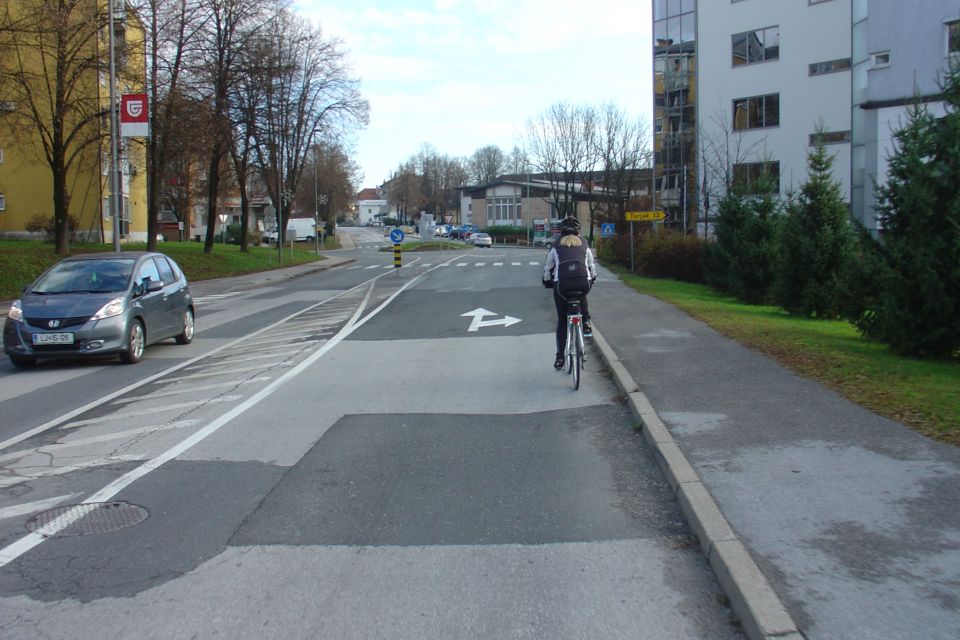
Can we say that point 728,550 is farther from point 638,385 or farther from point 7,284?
point 7,284

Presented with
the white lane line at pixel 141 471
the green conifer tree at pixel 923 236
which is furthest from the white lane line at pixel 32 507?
the green conifer tree at pixel 923 236

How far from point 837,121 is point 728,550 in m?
38.6

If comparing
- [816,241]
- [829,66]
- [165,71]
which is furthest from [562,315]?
[829,66]

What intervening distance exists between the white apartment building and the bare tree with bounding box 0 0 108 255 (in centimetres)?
2527

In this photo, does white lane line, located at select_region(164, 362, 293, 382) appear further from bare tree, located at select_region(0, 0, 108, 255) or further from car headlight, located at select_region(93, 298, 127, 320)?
bare tree, located at select_region(0, 0, 108, 255)

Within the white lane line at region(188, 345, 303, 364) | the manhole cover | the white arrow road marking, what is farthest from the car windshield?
the manhole cover

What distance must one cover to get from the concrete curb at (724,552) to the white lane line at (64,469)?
4.35 meters

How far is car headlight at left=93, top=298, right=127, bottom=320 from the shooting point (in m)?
12.3

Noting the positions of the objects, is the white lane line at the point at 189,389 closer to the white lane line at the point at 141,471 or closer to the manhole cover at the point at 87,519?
the white lane line at the point at 141,471

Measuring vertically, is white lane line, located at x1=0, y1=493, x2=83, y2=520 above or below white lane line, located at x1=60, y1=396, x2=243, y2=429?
below

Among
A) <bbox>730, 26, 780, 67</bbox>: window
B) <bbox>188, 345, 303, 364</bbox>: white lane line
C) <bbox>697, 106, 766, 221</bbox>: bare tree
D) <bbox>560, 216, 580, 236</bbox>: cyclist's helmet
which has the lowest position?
<bbox>188, 345, 303, 364</bbox>: white lane line

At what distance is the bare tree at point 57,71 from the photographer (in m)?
24.9

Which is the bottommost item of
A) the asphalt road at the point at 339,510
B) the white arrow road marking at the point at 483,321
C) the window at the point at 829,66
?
the asphalt road at the point at 339,510

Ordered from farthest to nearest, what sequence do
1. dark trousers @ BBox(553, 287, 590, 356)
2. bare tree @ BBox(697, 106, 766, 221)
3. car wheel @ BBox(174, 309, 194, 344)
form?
bare tree @ BBox(697, 106, 766, 221), car wheel @ BBox(174, 309, 194, 344), dark trousers @ BBox(553, 287, 590, 356)
